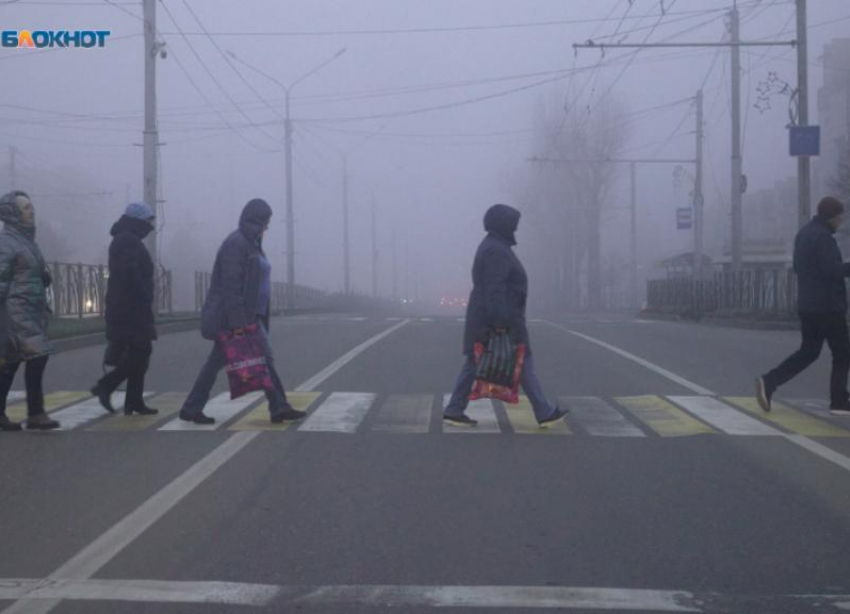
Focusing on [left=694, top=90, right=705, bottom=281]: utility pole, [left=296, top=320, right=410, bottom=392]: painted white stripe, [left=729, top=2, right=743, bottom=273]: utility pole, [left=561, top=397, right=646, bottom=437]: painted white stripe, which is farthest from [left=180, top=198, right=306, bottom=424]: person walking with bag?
[left=694, top=90, right=705, bottom=281]: utility pole

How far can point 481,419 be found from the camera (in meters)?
10.5

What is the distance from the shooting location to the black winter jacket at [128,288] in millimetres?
10062

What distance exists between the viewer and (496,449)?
904cm

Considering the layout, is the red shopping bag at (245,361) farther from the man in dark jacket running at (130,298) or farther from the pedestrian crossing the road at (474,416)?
the man in dark jacket running at (130,298)

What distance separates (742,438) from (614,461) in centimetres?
153

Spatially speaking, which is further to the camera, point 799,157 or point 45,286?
point 799,157

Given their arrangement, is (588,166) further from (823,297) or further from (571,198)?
(823,297)

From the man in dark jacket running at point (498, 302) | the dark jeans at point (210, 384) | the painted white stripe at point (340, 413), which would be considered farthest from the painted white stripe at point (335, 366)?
the man in dark jacket running at point (498, 302)

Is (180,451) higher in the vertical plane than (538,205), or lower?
lower

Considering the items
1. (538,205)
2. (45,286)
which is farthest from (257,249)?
(538,205)

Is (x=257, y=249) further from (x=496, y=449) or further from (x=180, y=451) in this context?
(x=496, y=449)

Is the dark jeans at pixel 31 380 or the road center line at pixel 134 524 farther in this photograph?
the dark jeans at pixel 31 380

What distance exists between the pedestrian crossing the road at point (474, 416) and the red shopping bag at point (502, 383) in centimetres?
32

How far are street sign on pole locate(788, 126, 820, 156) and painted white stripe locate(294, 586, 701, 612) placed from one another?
936 inches
